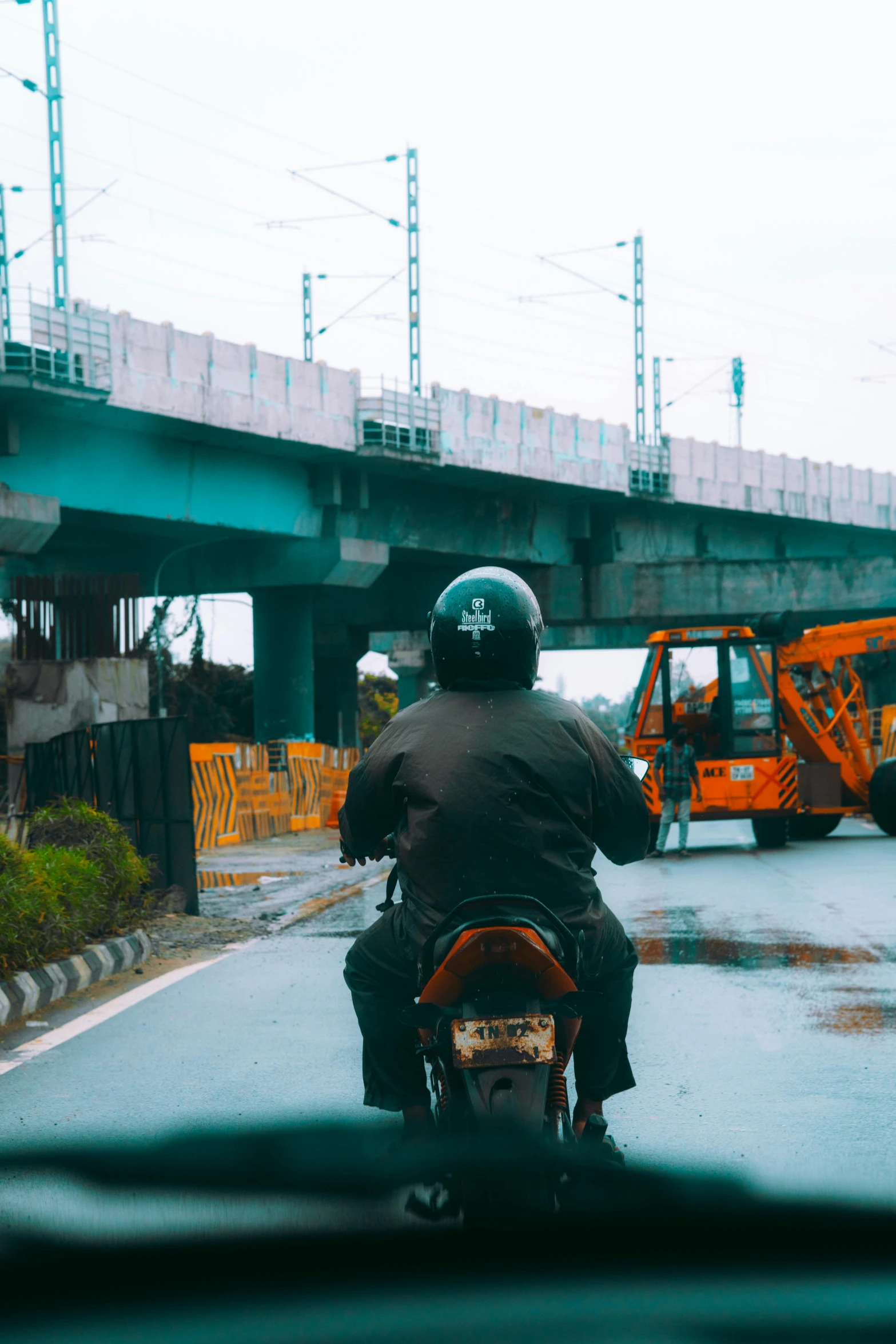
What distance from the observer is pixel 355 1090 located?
6.39m

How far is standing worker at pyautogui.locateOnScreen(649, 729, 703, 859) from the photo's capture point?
65.3ft

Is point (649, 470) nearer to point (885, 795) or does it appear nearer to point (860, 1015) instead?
point (885, 795)

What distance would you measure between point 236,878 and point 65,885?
777cm

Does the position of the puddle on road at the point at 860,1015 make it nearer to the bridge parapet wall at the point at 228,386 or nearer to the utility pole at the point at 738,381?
the bridge parapet wall at the point at 228,386

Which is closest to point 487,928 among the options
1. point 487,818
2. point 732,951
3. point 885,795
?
point 487,818

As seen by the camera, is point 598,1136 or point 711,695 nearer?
point 598,1136

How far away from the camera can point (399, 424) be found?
33094 mm

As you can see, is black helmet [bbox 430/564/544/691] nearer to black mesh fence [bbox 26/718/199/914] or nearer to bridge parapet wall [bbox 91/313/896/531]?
black mesh fence [bbox 26/718/199/914]

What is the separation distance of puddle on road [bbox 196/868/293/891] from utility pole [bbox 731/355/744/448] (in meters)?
63.0

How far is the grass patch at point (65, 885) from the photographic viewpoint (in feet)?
29.7

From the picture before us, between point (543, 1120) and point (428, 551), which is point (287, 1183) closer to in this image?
point (543, 1120)

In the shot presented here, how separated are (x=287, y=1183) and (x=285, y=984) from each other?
6789mm

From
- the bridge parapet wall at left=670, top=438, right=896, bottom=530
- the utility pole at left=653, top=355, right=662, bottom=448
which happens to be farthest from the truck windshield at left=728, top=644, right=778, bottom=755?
the utility pole at left=653, top=355, right=662, bottom=448

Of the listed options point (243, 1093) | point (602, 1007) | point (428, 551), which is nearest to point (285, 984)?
point (243, 1093)
